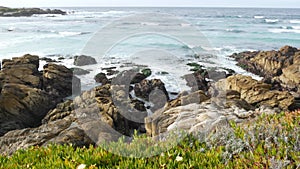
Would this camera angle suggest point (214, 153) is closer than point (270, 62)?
Yes

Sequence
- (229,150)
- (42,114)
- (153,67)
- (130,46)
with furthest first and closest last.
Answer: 1. (130,46)
2. (153,67)
3. (42,114)
4. (229,150)

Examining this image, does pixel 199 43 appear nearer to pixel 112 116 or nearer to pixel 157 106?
pixel 157 106

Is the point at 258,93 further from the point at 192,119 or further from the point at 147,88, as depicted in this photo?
the point at 192,119

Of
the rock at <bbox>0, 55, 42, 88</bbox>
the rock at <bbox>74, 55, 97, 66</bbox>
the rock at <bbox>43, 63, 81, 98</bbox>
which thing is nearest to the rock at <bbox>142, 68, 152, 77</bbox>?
the rock at <bbox>43, 63, 81, 98</bbox>

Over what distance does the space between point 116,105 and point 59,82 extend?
5.70 meters

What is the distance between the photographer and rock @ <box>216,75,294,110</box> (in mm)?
12961

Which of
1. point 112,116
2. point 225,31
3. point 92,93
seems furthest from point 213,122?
point 225,31

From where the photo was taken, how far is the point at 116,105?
40.4ft

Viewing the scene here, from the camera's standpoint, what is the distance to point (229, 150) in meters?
4.59

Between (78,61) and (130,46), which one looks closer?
(78,61)

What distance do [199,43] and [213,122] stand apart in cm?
2870

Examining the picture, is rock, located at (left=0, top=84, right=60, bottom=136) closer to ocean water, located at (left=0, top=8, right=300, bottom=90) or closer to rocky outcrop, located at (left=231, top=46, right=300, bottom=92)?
ocean water, located at (left=0, top=8, right=300, bottom=90)

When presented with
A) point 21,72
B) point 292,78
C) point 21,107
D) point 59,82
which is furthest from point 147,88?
point 292,78

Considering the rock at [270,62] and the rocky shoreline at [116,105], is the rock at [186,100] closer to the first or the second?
the rocky shoreline at [116,105]
